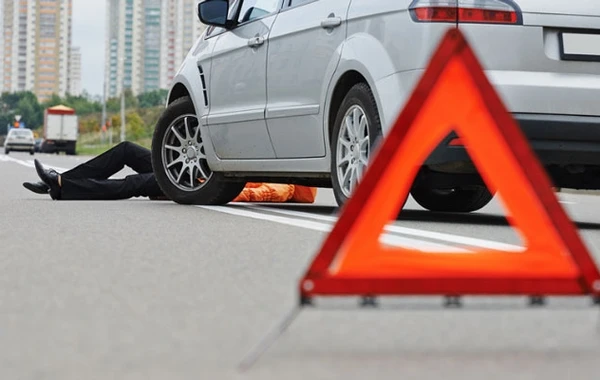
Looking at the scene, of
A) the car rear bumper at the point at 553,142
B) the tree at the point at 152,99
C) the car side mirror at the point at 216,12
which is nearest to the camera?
the car rear bumper at the point at 553,142

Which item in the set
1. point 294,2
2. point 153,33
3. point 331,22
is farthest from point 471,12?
point 153,33

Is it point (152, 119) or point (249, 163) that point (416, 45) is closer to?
point (249, 163)

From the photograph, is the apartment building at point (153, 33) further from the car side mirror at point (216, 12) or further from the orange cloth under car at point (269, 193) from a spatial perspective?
the car side mirror at point (216, 12)

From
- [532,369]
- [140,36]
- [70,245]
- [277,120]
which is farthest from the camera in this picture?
[140,36]

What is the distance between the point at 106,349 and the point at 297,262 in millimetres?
2415

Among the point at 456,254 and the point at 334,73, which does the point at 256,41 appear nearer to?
the point at 334,73

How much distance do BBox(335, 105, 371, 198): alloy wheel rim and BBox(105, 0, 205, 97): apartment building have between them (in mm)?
140829

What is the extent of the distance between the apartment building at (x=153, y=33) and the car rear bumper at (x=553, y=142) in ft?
465

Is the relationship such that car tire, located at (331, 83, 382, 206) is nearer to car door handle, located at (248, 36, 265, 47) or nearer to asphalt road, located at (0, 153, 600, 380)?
asphalt road, located at (0, 153, 600, 380)

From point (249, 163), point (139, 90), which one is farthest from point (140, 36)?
point (249, 163)

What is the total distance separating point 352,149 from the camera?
27.6 feet

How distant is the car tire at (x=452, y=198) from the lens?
34.4 feet

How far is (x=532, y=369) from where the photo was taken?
11.3 feet

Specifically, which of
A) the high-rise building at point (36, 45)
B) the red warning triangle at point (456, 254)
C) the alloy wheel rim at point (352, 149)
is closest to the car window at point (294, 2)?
the alloy wheel rim at point (352, 149)
